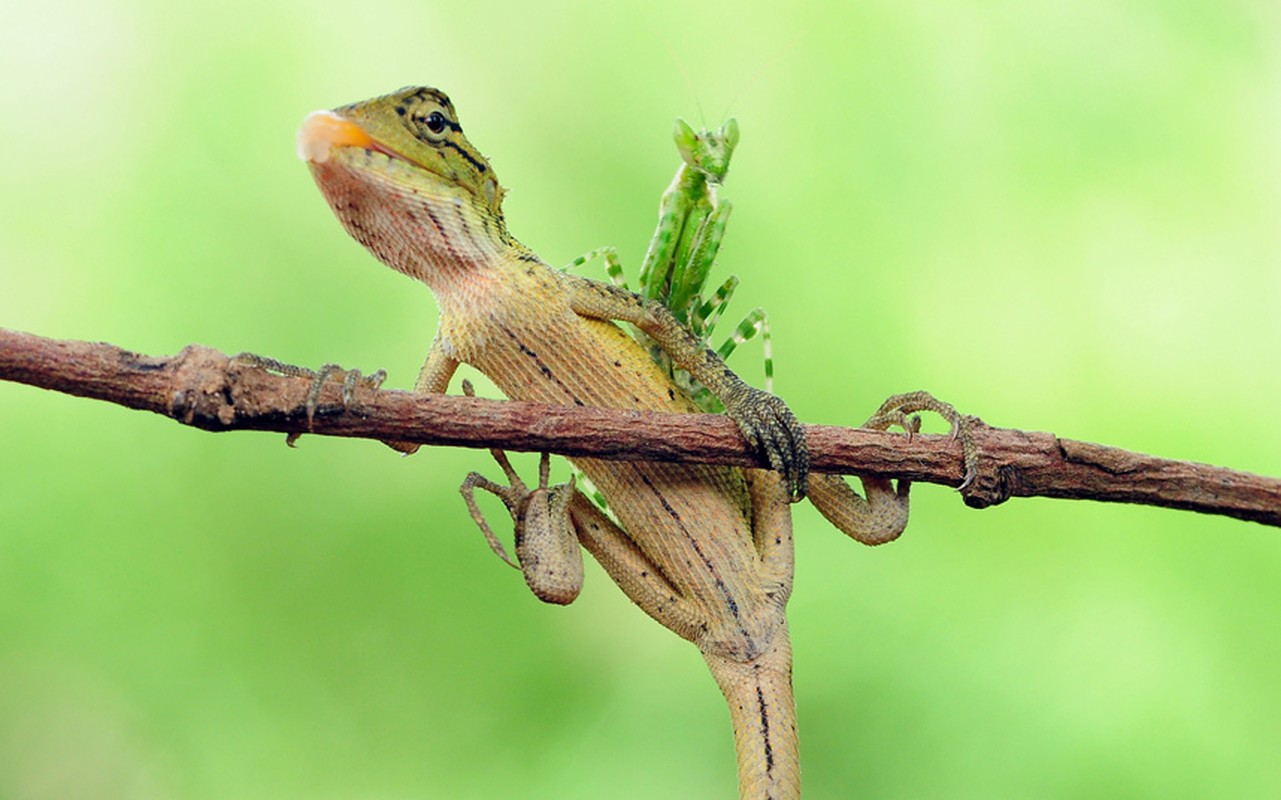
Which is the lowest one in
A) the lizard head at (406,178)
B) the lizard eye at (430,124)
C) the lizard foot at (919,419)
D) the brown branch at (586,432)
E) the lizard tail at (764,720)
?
the lizard tail at (764,720)

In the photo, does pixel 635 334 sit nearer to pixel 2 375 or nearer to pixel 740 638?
pixel 740 638

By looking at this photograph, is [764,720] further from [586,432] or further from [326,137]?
[326,137]

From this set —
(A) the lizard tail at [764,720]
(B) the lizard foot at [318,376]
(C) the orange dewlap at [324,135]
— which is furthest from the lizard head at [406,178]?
(A) the lizard tail at [764,720]

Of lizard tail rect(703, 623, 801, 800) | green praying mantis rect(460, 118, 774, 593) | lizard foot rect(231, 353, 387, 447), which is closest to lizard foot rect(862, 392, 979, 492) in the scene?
green praying mantis rect(460, 118, 774, 593)

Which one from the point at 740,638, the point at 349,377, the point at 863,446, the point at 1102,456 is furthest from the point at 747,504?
the point at 349,377

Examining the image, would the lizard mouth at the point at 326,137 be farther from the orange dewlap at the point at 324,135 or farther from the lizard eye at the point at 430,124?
the lizard eye at the point at 430,124

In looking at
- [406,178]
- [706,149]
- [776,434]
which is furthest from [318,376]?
[706,149]

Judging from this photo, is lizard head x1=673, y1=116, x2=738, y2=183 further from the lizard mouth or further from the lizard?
the lizard mouth
